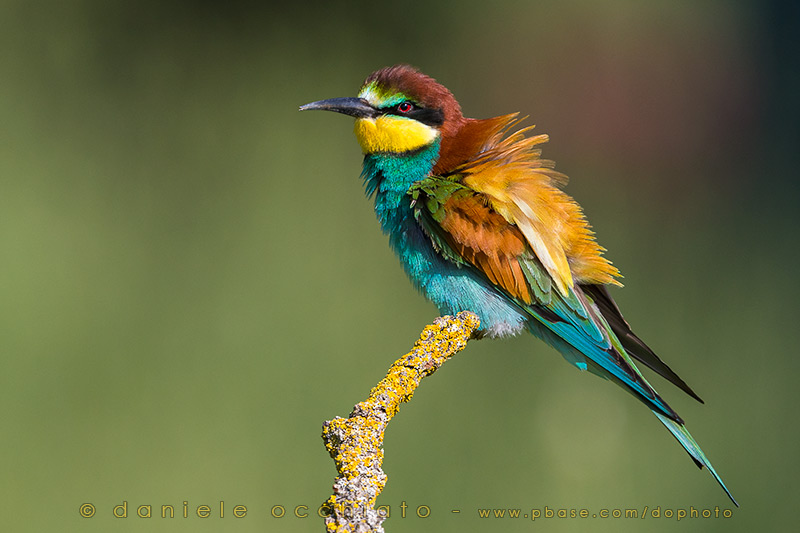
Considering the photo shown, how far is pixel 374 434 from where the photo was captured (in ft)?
3.17

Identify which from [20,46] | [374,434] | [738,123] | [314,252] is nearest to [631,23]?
[738,123]

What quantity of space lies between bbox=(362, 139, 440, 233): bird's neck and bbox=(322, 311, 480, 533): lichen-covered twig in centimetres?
49

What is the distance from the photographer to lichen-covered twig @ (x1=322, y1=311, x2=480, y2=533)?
0.82 meters

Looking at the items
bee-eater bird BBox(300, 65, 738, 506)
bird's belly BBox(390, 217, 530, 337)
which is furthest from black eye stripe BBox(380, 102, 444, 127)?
bird's belly BBox(390, 217, 530, 337)

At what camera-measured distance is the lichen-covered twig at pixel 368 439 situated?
0.82 metres

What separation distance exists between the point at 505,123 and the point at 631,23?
4.90 ft

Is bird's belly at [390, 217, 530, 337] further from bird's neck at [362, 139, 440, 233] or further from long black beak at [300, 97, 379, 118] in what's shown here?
long black beak at [300, 97, 379, 118]

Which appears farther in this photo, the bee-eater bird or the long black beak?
the long black beak

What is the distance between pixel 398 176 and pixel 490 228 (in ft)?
0.86

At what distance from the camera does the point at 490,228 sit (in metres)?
1.65

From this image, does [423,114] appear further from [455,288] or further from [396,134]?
[455,288]

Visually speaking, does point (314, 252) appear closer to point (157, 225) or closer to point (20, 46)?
point (157, 225)

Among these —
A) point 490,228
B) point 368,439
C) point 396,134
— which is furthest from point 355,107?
point 368,439

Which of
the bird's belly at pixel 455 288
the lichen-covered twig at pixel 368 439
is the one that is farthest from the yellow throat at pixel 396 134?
the lichen-covered twig at pixel 368 439
